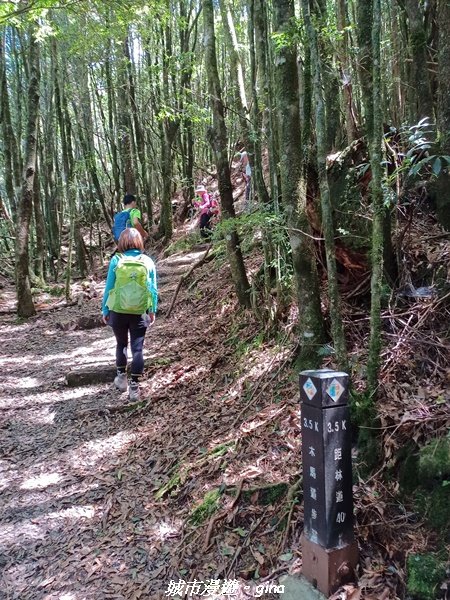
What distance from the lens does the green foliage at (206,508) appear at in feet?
10.2

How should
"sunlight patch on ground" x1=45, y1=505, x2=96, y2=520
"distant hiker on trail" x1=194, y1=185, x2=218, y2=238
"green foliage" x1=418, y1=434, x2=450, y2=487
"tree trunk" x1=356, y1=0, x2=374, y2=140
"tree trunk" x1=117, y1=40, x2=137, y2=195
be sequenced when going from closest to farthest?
"green foliage" x1=418, y1=434, x2=450, y2=487, "tree trunk" x1=356, y1=0, x2=374, y2=140, "sunlight patch on ground" x1=45, y1=505, x2=96, y2=520, "distant hiker on trail" x1=194, y1=185, x2=218, y2=238, "tree trunk" x1=117, y1=40, x2=137, y2=195

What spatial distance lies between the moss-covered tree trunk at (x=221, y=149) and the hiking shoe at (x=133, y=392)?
5.52 feet

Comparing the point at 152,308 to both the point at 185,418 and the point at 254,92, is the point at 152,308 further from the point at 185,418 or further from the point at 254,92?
the point at 254,92

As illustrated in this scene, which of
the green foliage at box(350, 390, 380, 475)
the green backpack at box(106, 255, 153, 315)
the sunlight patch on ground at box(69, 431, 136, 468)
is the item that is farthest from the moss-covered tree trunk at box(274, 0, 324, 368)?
the sunlight patch on ground at box(69, 431, 136, 468)

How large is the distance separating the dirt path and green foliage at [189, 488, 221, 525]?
0.58ft

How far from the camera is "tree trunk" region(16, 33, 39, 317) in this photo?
9320 mm

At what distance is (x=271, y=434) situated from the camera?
352 cm

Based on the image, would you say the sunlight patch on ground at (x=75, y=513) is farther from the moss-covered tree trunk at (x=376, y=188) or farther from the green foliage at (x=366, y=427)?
the moss-covered tree trunk at (x=376, y=188)

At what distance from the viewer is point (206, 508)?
3162 mm

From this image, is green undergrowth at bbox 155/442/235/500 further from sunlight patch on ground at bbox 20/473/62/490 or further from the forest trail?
sunlight patch on ground at bbox 20/473/62/490

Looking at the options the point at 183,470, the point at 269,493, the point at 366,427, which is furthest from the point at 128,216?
the point at 366,427

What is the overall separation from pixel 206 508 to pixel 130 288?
2.43 m

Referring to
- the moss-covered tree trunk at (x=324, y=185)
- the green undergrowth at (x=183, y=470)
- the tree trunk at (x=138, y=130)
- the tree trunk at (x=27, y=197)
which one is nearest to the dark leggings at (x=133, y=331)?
the green undergrowth at (x=183, y=470)

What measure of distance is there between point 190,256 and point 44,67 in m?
8.94
